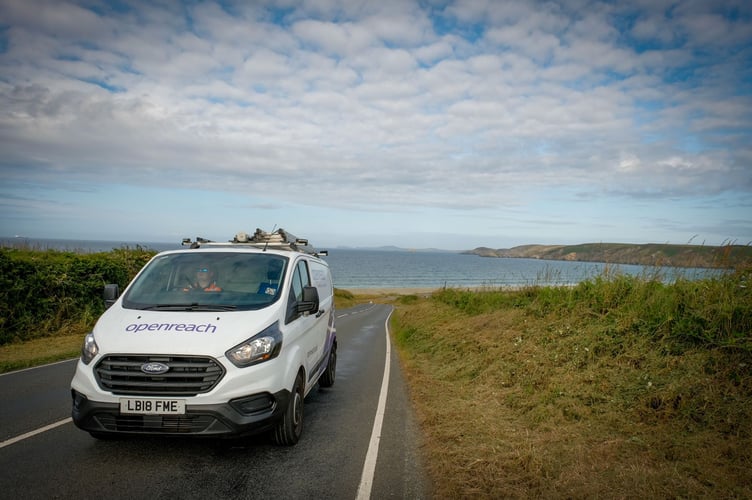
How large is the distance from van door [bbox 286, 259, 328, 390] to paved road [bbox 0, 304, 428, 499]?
31.9 inches

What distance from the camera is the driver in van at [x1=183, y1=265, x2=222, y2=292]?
553cm

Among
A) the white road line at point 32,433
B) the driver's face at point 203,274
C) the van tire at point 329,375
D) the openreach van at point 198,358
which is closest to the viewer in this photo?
the openreach van at point 198,358

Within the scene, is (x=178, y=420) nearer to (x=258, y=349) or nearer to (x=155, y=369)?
(x=155, y=369)

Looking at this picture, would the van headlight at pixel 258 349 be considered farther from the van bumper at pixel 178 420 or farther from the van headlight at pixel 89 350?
the van headlight at pixel 89 350

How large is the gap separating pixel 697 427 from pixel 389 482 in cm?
321

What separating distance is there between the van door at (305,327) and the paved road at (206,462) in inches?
31.9

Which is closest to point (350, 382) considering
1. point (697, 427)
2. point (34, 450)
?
point (34, 450)

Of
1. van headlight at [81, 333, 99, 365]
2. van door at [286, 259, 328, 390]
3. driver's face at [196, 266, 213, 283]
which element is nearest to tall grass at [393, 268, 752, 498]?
van door at [286, 259, 328, 390]

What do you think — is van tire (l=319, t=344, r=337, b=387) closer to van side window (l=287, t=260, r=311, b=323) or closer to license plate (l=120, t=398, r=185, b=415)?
van side window (l=287, t=260, r=311, b=323)

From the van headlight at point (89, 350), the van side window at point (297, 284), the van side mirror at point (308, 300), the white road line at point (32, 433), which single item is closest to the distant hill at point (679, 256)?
the van side window at point (297, 284)

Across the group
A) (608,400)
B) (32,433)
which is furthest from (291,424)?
(608,400)

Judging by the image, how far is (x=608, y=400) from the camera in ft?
18.5

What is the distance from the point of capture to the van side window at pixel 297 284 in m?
5.52

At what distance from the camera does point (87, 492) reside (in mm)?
3857
